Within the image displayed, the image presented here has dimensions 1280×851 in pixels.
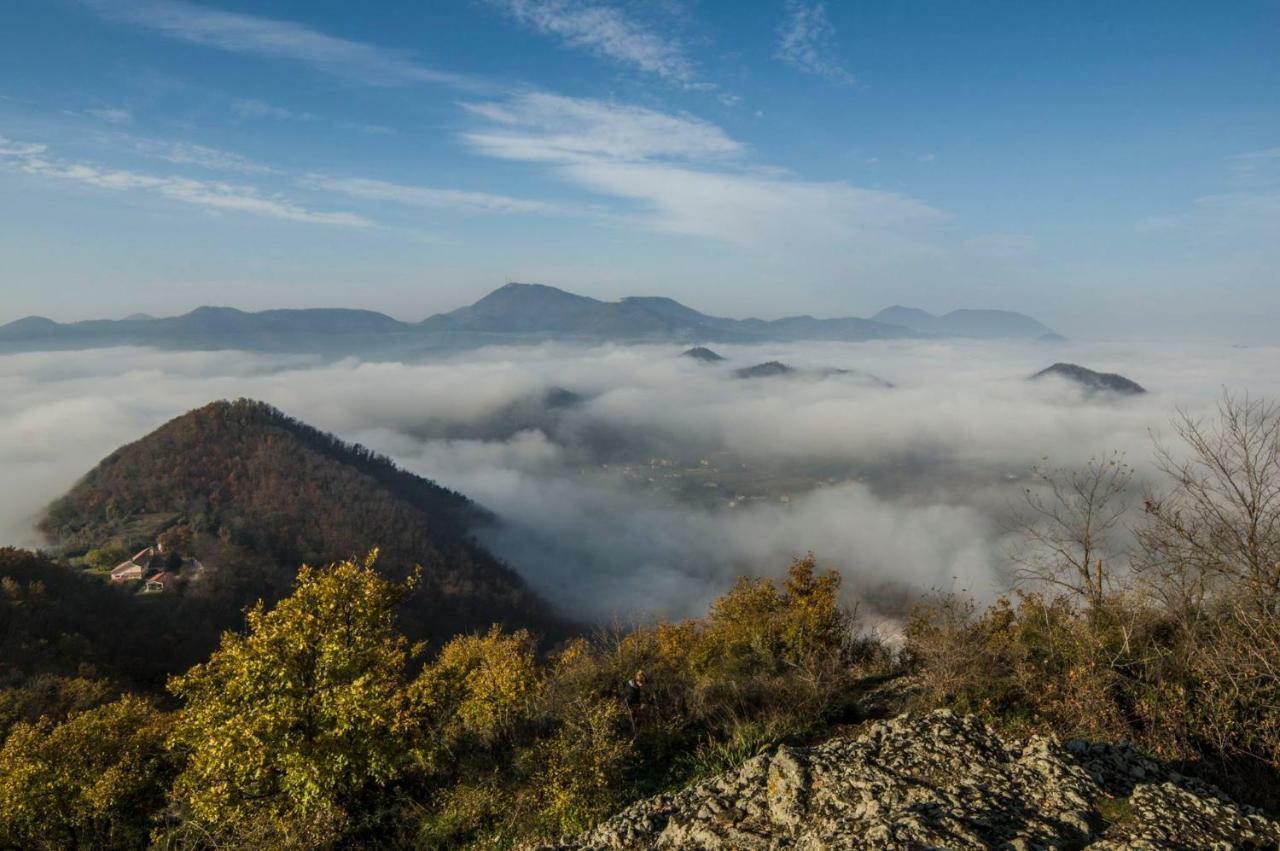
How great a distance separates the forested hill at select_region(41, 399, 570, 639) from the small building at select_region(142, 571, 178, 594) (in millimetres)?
5455

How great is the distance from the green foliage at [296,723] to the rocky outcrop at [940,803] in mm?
6376

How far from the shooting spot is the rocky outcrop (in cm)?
857

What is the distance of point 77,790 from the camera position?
743 inches

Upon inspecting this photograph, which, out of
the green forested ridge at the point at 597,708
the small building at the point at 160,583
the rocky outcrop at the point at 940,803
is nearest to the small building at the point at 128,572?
the small building at the point at 160,583

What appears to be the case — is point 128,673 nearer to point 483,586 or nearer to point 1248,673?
point 483,586

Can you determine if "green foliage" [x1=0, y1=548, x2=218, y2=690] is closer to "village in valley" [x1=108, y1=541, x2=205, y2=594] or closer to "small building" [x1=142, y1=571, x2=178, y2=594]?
"small building" [x1=142, y1=571, x2=178, y2=594]

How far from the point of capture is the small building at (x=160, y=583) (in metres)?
97.5

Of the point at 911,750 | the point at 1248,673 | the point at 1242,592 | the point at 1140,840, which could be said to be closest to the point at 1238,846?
the point at 1140,840

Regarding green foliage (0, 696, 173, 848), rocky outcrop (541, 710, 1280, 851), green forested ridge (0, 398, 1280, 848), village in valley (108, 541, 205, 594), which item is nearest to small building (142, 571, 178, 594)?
village in valley (108, 541, 205, 594)

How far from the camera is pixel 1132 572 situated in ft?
55.9

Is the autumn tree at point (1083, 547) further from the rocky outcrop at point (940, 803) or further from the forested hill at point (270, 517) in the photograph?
the forested hill at point (270, 517)

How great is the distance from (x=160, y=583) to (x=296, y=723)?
11065 cm

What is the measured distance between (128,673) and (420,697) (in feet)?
227

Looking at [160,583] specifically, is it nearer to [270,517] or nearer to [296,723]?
[270,517]
